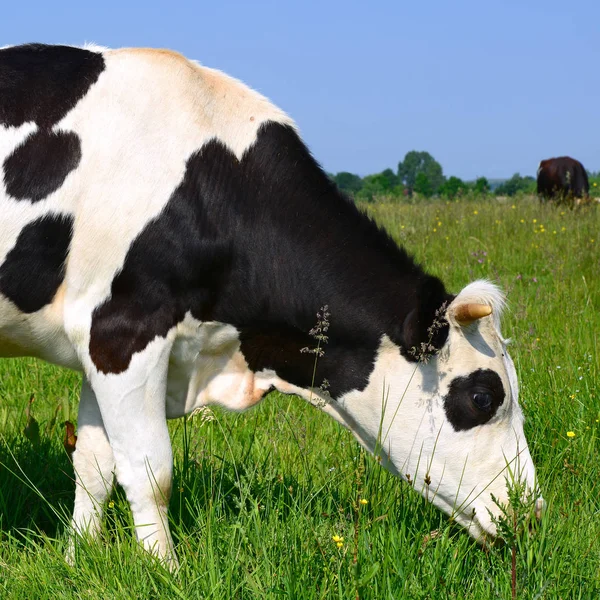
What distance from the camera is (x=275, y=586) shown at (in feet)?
8.99

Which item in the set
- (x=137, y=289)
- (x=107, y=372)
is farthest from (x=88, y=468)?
(x=137, y=289)

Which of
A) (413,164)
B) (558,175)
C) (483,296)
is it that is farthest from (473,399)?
(413,164)

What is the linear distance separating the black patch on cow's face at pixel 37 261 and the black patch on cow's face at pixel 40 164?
115 millimetres

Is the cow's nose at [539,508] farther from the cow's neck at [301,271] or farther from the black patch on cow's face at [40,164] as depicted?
the black patch on cow's face at [40,164]

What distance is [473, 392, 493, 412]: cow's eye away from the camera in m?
3.33

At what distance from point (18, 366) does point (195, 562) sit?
3.32 meters

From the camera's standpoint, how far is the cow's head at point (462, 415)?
132 inches

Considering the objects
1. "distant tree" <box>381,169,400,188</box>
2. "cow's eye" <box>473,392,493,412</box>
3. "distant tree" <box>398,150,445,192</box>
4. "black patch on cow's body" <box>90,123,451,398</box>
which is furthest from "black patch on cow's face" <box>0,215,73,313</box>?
"distant tree" <box>398,150,445,192</box>

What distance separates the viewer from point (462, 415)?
336cm

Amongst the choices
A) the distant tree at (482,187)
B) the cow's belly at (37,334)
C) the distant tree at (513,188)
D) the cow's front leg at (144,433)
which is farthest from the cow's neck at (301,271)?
the distant tree at (513,188)

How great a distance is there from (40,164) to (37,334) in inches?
24.8

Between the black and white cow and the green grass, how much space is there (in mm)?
209

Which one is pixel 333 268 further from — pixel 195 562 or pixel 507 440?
pixel 195 562

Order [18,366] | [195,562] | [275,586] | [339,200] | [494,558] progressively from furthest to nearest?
[18,366] < [339,200] < [494,558] < [195,562] < [275,586]
